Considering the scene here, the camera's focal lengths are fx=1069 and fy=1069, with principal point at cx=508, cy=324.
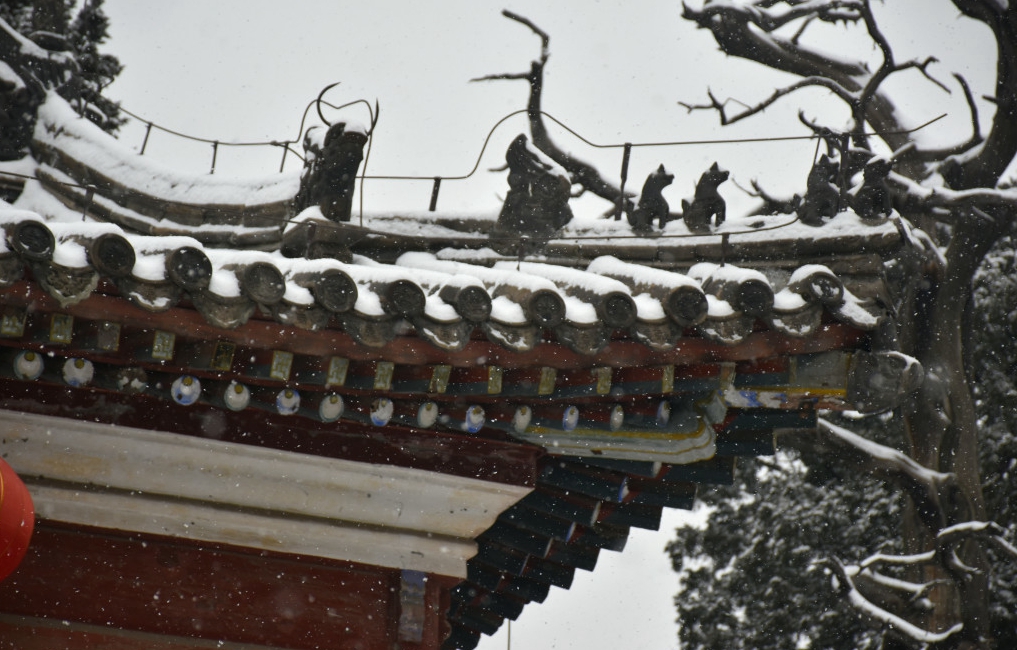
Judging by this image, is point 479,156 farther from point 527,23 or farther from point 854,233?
point 527,23

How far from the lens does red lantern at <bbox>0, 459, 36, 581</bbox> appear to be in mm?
2889

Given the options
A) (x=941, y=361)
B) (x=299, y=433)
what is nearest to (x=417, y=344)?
(x=299, y=433)

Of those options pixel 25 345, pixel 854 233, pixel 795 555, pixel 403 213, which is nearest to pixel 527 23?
pixel 403 213

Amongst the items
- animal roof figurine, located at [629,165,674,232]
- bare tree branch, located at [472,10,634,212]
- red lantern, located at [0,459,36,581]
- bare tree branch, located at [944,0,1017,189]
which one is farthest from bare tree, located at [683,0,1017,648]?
red lantern, located at [0,459,36,581]

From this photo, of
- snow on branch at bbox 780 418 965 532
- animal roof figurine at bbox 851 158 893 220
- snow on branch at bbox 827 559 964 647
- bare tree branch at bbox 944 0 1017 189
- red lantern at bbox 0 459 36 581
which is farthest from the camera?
bare tree branch at bbox 944 0 1017 189

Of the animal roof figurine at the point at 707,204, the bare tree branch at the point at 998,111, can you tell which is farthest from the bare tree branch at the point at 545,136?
the bare tree branch at the point at 998,111

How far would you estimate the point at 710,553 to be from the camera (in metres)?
13.3

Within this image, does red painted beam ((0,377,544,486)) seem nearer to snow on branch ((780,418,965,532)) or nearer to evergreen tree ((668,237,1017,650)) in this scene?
snow on branch ((780,418,965,532))

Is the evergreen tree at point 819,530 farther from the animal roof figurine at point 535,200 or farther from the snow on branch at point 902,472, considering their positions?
the animal roof figurine at point 535,200

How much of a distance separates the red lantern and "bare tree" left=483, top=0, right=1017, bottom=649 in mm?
7108

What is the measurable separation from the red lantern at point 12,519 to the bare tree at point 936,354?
7108 millimetres

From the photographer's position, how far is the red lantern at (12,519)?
289 cm

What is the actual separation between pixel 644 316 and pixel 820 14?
38.4ft

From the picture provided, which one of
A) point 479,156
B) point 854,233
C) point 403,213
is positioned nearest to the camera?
point 854,233
